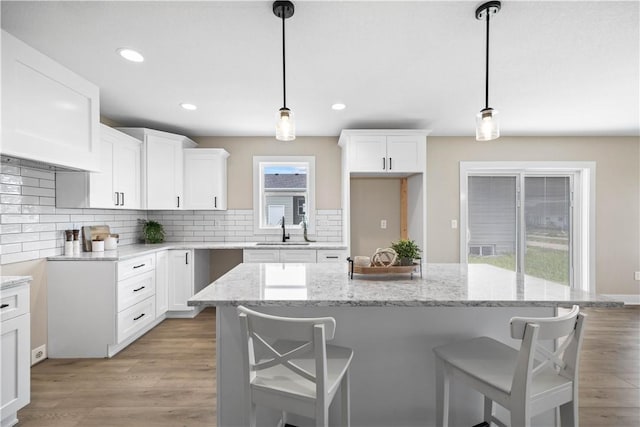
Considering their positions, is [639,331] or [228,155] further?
[228,155]

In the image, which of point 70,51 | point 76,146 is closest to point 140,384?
point 76,146

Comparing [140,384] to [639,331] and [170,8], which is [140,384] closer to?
[170,8]

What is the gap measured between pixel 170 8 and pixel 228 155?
2740 millimetres

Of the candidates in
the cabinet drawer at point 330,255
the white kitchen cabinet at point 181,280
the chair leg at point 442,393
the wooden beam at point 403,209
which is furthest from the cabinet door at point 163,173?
the chair leg at point 442,393

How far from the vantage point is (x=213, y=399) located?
2.17 m

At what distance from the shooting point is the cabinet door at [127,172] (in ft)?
11.1

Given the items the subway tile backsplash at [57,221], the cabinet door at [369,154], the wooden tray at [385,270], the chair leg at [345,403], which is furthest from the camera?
the cabinet door at [369,154]

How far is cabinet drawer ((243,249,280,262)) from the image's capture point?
3822 millimetres

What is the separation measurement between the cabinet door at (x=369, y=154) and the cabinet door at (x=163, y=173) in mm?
2196

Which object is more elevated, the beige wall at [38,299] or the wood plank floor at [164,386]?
the beige wall at [38,299]

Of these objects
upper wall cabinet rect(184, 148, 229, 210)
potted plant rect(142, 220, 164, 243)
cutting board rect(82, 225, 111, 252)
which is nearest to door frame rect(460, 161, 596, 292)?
upper wall cabinet rect(184, 148, 229, 210)

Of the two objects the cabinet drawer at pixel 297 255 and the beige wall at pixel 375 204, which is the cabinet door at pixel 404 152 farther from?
the cabinet drawer at pixel 297 255

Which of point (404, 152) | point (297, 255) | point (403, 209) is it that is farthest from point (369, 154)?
point (297, 255)

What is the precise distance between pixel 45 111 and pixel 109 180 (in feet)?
3.64
